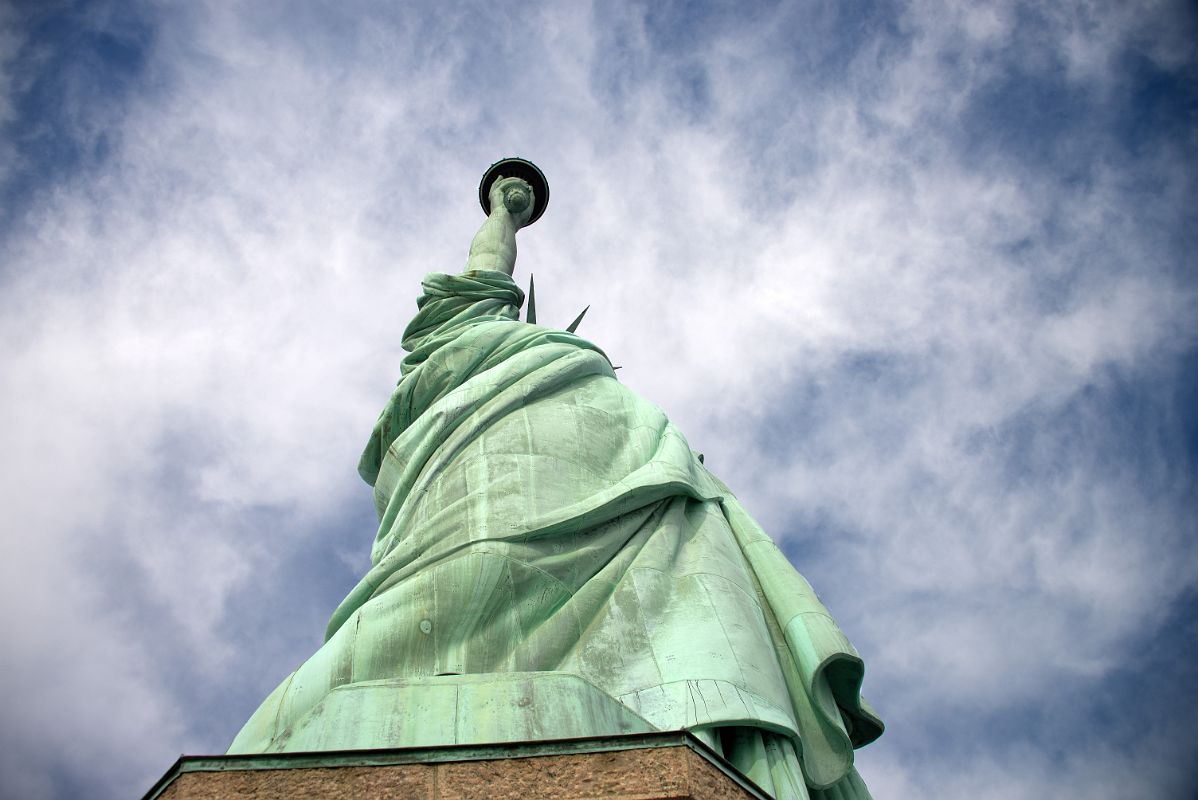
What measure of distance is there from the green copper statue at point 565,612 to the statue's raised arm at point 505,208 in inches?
153

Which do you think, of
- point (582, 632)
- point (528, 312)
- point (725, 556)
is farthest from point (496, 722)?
point (528, 312)

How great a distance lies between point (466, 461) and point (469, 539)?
1.23 metres

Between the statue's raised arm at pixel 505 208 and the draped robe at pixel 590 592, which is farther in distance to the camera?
the statue's raised arm at pixel 505 208

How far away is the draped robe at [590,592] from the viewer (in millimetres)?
6727

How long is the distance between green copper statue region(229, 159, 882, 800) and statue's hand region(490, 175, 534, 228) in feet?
17.3

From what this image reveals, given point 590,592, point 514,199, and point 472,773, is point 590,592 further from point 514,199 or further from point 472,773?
point 514,199

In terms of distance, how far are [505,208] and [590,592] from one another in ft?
27.5

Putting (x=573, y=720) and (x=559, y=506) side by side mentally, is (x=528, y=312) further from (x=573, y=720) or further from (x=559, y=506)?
(x=573, y=720)

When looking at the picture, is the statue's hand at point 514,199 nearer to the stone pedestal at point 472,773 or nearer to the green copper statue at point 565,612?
the green copper statue at point 565,612

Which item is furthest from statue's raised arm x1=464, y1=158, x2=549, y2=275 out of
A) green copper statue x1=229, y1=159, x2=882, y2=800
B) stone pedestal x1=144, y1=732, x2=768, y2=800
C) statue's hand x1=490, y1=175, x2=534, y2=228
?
stone pedestal x1=144, y1=732, x2=768, y2=800

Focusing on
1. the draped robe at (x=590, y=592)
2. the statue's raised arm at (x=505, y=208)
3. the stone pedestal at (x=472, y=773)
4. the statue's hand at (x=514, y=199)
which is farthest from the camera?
the statue's hand at (x=514, y=199)

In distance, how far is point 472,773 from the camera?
441 cm

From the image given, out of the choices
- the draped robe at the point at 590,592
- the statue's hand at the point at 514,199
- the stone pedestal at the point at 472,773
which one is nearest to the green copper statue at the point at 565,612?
the draped robe at the point at 590,592

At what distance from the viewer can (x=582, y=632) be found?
7270mm
